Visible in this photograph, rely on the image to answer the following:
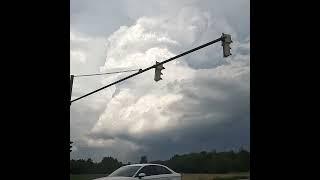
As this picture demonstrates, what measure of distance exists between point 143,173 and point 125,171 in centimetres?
54

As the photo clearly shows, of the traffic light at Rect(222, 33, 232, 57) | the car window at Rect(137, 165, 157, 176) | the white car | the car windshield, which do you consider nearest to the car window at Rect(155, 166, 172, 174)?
the white car

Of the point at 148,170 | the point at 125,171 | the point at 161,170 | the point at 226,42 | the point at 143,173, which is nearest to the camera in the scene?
the point at 226,42

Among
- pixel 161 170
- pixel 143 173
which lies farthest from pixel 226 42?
pixel 161 170

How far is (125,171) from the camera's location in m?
15.9

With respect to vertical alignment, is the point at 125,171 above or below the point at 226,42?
below

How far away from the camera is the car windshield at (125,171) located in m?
15.6

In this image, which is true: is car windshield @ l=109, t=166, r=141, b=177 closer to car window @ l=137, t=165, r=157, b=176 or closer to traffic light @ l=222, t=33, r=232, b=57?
car window @ l=137, t=165, r=157, b=176

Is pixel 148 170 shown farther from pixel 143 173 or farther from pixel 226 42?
pixel 226 42

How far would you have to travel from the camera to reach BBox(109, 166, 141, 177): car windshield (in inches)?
616
